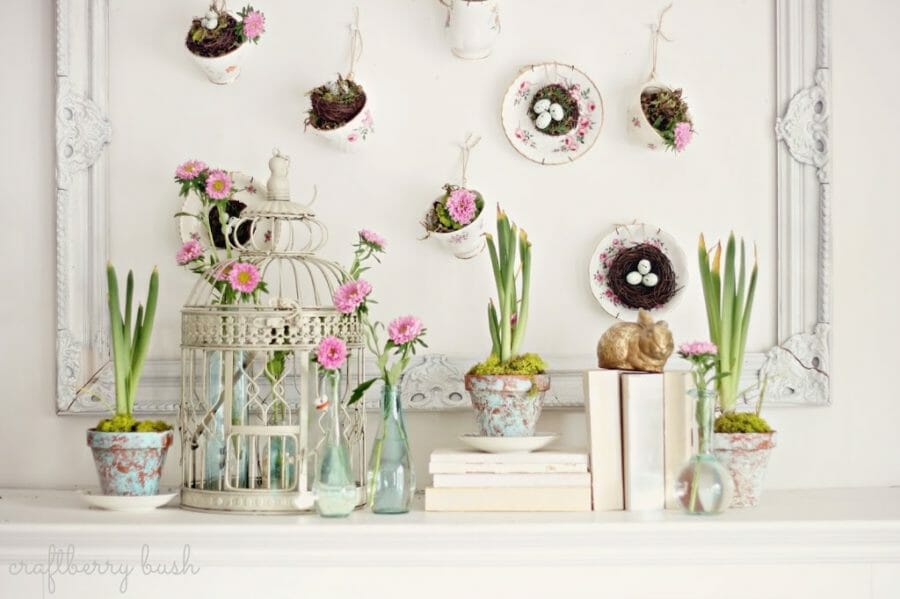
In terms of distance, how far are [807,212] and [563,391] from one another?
672 millimetres

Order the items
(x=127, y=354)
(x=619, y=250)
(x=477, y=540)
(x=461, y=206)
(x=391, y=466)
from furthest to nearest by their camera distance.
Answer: (x=619, y=250) < (x=461, y=206) < (x=127, y=354) < (x=391, y=466) < (x=477, y=540)

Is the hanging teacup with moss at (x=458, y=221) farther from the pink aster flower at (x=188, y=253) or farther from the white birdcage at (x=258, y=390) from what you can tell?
the pink aster flower at (x=188, y=253)

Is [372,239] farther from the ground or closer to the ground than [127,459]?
farther from the ground

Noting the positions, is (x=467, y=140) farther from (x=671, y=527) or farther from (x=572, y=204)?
(x=671, y=527)

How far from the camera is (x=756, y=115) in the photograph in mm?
2420

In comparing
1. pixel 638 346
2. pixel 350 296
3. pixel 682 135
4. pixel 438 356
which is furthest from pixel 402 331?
pixel 682 135

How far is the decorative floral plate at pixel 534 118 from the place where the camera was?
2.40m

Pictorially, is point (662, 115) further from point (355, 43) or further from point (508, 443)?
point (508, 443)

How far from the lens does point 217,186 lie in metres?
2.20

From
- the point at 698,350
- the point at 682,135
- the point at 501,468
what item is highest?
the point at 682,135

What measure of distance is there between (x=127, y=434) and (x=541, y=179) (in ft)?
3.38

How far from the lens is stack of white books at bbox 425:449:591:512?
2.05 meters

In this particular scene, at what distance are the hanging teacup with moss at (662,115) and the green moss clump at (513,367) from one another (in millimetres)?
570

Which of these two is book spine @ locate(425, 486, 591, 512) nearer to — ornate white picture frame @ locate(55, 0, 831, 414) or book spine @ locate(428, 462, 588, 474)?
book spine @ locate(428, 462, 588, 474)
